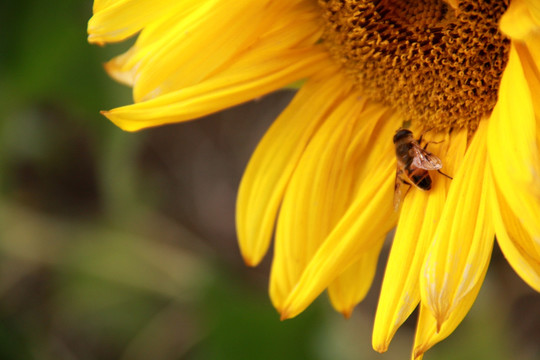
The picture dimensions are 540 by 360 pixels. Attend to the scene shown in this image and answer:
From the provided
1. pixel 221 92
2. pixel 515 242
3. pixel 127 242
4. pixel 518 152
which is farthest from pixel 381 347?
pixel 127 242

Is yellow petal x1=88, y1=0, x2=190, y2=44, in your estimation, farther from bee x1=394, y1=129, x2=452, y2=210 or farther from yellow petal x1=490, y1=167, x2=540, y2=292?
yellow petal x1=490, y1=167, x2=540, y2=292

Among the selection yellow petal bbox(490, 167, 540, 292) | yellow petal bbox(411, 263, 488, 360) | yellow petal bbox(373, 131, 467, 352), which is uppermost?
yellow petal bbox(490, 167, 540, 292)

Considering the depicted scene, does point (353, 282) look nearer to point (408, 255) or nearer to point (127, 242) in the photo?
point (408, 255)

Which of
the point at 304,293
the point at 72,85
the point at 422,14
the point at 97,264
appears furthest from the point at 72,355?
the point at 422,14

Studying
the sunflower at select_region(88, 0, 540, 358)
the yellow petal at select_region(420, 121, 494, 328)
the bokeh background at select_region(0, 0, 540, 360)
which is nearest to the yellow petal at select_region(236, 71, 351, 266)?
the sunflower at select_region(88, 0, 540, 358)

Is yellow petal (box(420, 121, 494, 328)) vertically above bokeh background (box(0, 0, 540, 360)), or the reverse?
yellow petal (box(420, 121, 494, 328))

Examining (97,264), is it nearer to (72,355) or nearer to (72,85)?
(72,355)
